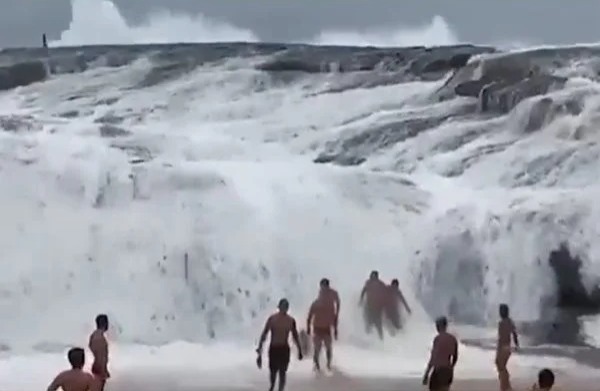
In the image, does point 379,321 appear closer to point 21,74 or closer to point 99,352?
point 99,352

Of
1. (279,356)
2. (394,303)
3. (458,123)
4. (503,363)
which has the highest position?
(458,123)

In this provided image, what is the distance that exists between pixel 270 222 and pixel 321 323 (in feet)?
15.6

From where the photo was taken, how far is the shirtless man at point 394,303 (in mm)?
14910

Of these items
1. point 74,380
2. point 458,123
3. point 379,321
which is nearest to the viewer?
point 74,380

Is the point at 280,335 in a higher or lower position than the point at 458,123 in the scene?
lower

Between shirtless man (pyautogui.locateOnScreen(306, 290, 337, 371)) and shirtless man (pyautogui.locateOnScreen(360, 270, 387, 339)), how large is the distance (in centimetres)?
221

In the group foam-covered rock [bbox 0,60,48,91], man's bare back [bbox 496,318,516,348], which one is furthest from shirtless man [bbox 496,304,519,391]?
foam-covered rock [bbox 0,60,48,91]

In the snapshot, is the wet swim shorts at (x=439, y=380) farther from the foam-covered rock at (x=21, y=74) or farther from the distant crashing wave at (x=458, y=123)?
the foam-covered rock at (x=21, y=74)

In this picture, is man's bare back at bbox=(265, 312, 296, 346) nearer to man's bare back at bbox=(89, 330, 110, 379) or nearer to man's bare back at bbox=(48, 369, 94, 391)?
man's bare back at bbox=(89, 330, 110, 379)

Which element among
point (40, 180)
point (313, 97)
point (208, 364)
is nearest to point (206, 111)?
point (313, 97)

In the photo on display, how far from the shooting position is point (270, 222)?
1673cm

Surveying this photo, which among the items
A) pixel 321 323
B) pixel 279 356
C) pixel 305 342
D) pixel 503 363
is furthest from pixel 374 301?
pixel 279 356

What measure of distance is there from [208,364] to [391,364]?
1.91 meters

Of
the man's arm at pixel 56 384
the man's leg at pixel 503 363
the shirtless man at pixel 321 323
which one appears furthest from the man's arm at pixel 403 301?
the man's arm at pixel 56 384
